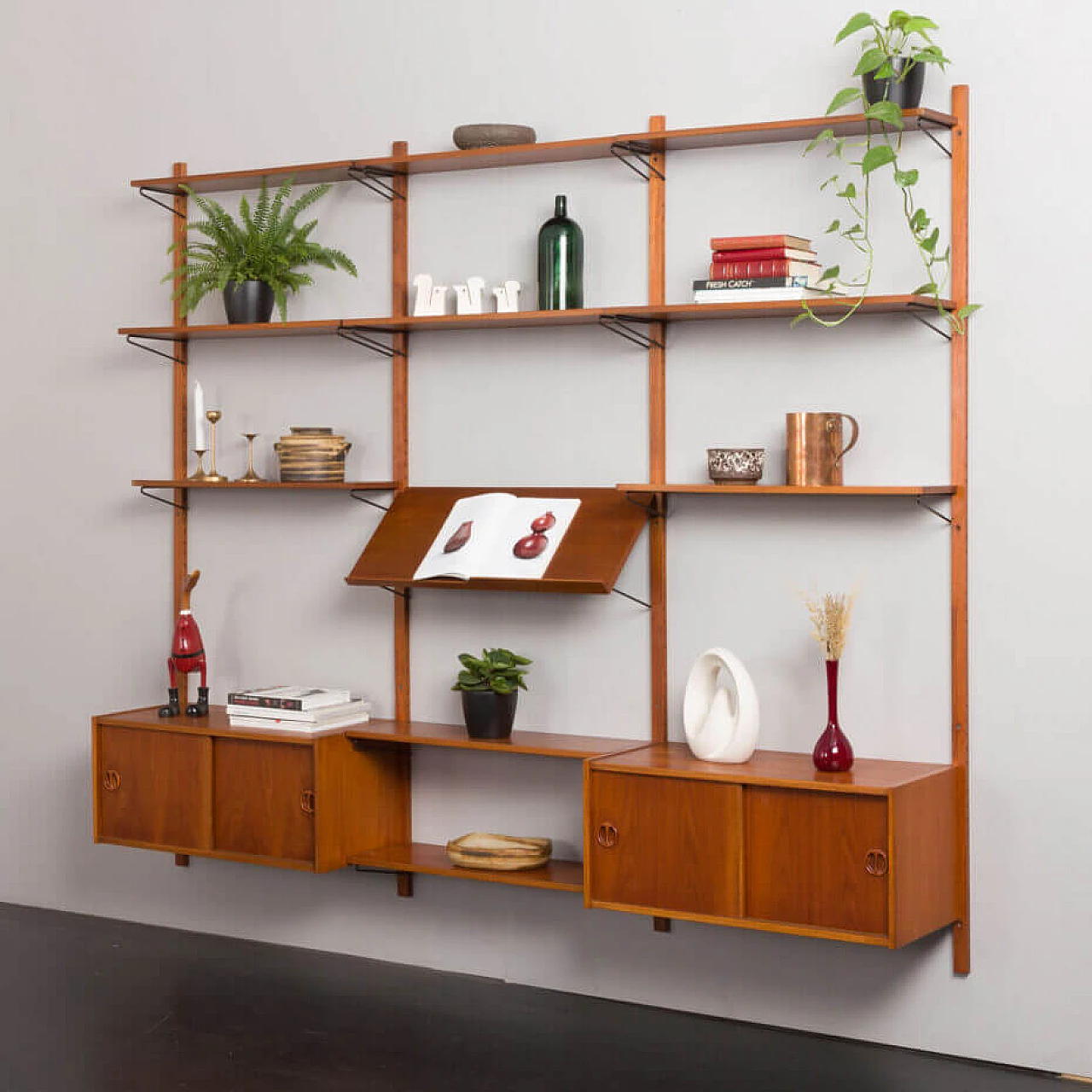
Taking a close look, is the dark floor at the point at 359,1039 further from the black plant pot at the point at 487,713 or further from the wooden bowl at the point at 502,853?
the black plant pot at the point at 487,713

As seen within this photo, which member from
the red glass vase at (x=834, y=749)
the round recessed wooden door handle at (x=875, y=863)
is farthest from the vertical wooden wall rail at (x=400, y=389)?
the round recessed wooden door handle at (x=875, y=863)

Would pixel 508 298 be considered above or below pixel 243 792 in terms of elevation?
above

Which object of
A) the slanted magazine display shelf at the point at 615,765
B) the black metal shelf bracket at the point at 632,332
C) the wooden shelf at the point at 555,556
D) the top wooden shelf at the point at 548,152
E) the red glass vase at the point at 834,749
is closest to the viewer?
the slanted magazine display shelf at the point at 615,765

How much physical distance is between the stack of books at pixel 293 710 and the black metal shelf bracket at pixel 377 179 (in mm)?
1452

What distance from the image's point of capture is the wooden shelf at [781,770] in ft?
11.2

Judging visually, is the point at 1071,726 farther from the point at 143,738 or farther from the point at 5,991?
the point at 5,991

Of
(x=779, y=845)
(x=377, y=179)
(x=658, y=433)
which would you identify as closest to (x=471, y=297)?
(x=377, y=179)

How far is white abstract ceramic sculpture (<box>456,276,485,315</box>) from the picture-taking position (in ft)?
13.7

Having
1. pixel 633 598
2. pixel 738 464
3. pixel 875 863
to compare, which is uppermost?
pixel 738 464

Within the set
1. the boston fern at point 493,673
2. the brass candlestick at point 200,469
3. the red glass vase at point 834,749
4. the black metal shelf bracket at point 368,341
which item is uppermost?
the black metal shelf bracket at point 368,341

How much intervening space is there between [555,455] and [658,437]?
326 mm

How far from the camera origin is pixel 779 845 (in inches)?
137

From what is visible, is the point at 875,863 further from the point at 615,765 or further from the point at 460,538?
the point at 460,538

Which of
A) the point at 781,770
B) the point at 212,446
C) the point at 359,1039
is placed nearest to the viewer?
the point at 781,770
